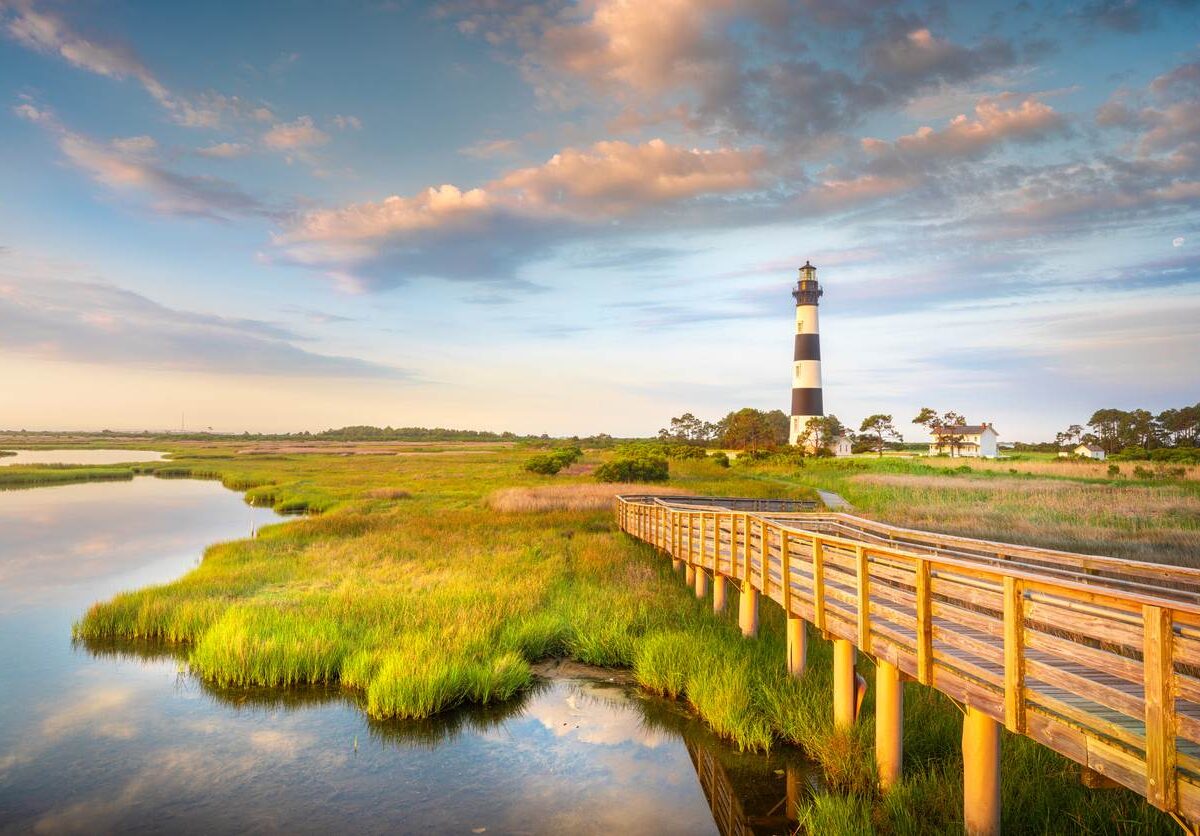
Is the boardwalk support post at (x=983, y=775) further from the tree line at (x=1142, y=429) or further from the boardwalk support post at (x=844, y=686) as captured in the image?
Result: the tree line at (x=1142, y=429)

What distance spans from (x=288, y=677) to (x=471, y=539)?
1231 centimetres

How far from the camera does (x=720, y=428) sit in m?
132

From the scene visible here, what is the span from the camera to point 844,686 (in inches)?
360

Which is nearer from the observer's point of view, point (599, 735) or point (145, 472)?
point (599, 735)

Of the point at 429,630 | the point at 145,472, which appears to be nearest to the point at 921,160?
the point at 429,630

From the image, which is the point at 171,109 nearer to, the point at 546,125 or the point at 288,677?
the point at 546,125

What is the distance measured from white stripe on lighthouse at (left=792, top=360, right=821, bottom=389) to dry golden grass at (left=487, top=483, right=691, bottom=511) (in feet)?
104

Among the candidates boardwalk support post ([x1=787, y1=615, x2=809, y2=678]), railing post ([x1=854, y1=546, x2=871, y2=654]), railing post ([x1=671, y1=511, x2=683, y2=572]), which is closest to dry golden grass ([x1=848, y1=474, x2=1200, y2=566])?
railing post ([x1=671, y1=511, x2=683, y2=572])

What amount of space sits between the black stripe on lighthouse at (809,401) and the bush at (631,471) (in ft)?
77.6

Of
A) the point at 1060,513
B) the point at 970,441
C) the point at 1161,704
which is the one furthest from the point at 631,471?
the point at 970,441

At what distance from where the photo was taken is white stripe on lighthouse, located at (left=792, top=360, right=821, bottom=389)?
6556 centimetres

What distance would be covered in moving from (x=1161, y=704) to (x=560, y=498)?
1264 inches

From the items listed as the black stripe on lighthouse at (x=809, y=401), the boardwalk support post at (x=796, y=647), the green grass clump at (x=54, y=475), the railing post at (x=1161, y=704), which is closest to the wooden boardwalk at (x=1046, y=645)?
the railing post at (x=1161, y=704)

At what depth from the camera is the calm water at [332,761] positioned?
818 cm
